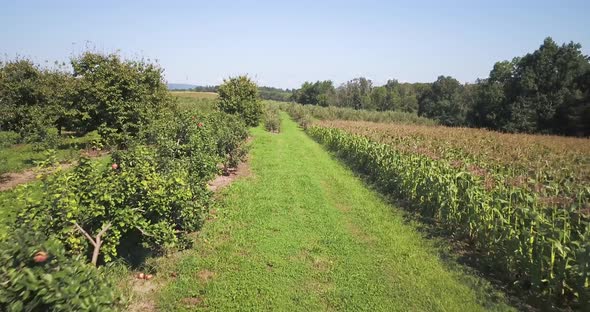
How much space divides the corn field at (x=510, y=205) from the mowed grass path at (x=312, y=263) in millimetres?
924

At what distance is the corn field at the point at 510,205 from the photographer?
570 centimetres

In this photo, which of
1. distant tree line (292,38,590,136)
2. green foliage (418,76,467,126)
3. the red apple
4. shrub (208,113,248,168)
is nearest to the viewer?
the red apple

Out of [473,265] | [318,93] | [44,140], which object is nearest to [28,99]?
[44,140]

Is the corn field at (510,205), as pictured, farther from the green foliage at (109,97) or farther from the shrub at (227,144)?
the green foliage at (109,97)

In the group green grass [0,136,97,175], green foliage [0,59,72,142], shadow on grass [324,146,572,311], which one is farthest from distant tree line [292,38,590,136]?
green foliage [0,59,72,142]

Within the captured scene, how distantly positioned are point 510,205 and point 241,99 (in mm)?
25085

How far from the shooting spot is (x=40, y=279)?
2844mm

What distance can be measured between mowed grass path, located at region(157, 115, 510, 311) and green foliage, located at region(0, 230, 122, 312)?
2.48m

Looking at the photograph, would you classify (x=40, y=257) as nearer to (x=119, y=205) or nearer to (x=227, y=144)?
(x=119, y=205)

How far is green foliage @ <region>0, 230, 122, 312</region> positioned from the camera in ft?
8.88

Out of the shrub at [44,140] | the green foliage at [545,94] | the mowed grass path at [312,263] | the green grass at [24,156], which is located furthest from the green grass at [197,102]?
the green foliage at [545,94]

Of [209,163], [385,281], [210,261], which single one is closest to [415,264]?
[385,281]

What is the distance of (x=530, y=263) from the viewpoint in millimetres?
5973

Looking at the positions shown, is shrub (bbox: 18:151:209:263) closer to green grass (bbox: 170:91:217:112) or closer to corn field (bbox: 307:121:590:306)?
corn field (bbox: 307:121:590:306)
